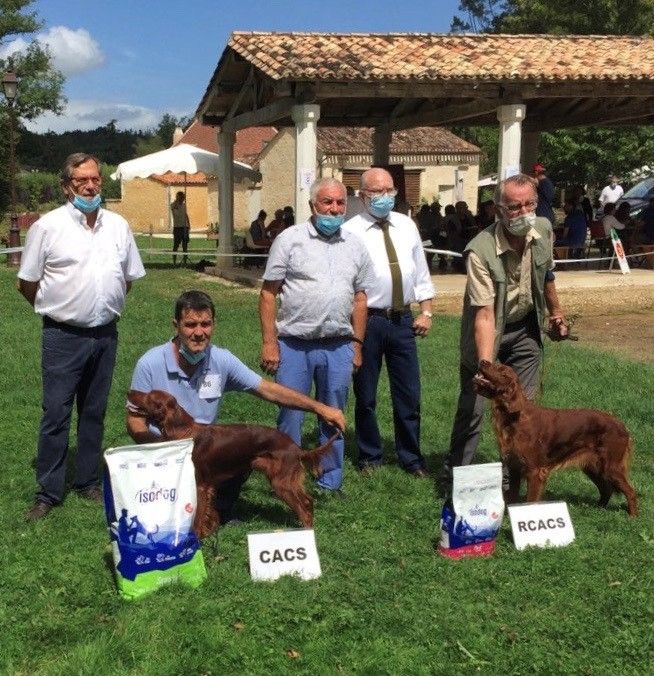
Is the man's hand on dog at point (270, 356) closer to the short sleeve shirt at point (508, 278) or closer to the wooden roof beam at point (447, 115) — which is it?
the short sleeve shirt at point (508, 278)

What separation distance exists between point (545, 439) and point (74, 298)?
8.61 ft

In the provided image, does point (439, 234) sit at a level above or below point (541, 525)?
above

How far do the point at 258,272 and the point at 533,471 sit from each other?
39.5 ft

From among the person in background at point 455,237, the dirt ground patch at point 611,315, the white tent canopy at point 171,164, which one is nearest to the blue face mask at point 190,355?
the dirt ground patch at point 611,315

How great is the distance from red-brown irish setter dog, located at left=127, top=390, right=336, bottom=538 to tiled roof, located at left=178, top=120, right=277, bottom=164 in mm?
41765

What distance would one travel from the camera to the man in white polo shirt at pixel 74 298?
4.52 meters

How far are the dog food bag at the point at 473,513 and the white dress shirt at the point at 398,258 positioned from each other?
1593 mm

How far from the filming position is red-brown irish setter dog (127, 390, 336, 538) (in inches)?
158

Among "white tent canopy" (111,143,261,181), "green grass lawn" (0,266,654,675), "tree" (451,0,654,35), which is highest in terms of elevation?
"tree" (451,0,654,35)

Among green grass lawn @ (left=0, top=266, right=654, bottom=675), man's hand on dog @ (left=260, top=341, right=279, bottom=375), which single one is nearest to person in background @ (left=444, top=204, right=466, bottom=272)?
green grass lawn @ (left=0, top=266, right=654, bottom=675)

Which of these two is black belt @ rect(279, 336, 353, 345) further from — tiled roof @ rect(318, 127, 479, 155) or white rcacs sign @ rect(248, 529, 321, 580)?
tiled roof @ rect(318, 127, 479, 155)

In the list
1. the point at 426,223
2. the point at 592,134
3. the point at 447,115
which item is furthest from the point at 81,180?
the point at 592,134

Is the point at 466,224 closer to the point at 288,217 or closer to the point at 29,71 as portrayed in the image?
the point at 288,217

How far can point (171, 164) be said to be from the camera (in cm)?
1922
